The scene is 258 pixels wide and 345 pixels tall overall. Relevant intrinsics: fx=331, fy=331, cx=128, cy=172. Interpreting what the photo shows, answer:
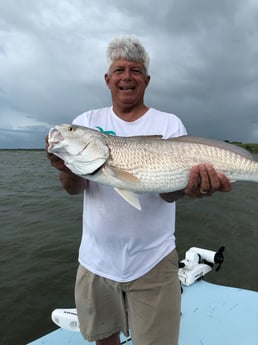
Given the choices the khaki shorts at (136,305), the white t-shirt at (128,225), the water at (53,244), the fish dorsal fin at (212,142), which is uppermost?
the fish dorsal fin at (212,142)

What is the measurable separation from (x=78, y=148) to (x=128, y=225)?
2.55 feet

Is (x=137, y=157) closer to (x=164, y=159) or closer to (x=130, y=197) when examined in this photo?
(x=164, y=159)

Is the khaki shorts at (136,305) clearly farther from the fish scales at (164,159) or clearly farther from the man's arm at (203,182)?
the fish scales at (164,159)

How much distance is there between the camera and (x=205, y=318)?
4.38 meters

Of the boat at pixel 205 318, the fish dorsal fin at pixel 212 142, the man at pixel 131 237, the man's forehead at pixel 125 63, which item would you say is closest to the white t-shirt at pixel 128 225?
the man at pixel 131 237

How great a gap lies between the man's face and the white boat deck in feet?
9.17

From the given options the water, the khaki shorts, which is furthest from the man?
the water

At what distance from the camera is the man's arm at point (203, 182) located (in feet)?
8.93

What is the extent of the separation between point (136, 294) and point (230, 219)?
12484 mm

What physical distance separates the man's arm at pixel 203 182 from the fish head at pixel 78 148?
66cm

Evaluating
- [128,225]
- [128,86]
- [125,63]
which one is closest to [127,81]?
[128,86]

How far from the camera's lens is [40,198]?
17047 millimetres

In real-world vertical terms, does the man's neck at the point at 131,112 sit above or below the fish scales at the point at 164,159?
above

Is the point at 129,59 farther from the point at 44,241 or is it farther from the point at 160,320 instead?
the point at 44,241
